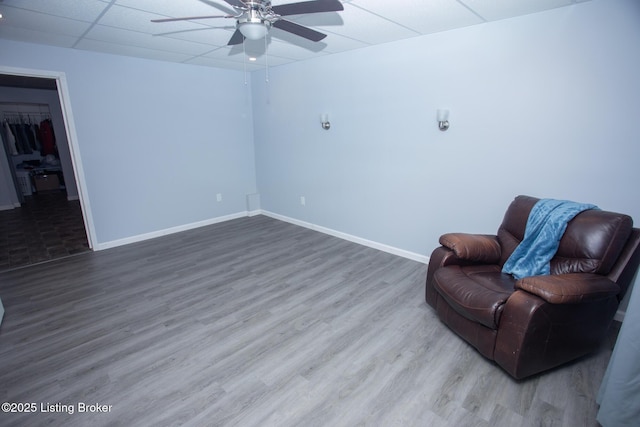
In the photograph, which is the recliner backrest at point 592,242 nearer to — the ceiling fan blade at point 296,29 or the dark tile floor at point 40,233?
the ceiling fan blade at point 296,29

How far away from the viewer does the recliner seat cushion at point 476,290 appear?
1.94 metres

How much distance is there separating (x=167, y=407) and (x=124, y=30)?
3226 mm

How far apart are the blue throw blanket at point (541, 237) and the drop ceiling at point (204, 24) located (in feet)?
5.02

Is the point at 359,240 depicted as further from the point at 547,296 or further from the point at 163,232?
the point at 163,232

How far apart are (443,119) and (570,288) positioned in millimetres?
1925

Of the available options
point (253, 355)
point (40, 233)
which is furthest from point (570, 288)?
point (40, 233)

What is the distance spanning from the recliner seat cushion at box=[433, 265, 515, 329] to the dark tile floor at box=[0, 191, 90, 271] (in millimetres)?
4472

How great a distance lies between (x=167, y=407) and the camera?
1.77 metres

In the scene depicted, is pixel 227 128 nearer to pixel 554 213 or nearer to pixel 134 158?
pixel 134 158

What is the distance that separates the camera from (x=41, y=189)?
25.5 feet

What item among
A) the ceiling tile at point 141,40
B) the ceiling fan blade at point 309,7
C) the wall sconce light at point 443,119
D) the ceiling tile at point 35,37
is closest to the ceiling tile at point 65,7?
the ceiling tile at point 141,40

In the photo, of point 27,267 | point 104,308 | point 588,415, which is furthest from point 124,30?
point 588,415

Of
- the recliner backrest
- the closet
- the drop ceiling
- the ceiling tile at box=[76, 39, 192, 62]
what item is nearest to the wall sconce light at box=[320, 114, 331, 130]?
the drop ceiling

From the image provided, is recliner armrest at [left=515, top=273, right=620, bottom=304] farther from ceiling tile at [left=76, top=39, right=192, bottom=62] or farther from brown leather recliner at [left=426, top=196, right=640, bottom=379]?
ceiling tile at [left=76, top=39, right=192, bottom=62]
